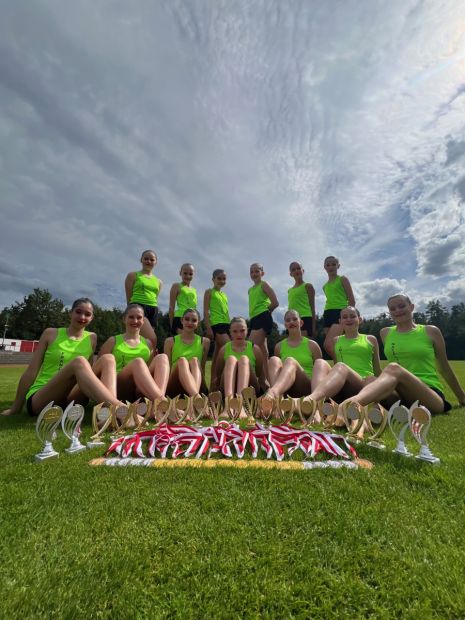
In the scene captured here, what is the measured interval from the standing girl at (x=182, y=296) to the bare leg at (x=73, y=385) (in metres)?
3.54

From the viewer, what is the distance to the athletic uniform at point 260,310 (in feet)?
25.6

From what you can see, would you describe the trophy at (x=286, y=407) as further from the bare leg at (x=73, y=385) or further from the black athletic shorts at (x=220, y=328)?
the black athletic shorts at (x=220, y=328)

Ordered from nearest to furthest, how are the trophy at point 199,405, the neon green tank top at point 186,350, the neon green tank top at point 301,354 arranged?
1. the trophy at point 199,405
2. the neon green tank top at point 301,354
3. the neon green tank top at point 186,350

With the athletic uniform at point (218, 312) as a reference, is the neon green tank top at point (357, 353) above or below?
below

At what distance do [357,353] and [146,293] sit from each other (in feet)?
15.6

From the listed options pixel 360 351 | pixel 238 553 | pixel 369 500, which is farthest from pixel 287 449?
pixel 360 351

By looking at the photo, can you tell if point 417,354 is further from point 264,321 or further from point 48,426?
point 48,426

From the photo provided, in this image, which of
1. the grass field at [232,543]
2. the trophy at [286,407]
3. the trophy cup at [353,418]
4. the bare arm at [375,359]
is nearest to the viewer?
the grass field at [232,543]

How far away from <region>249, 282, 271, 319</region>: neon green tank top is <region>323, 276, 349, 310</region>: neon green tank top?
5.38ft

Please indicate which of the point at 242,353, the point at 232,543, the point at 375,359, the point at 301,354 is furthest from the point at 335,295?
the point at 232,543

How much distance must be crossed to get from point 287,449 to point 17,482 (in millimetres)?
2259

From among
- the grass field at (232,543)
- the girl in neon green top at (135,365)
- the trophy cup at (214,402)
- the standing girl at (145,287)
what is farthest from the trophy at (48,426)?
the standing girl at (145,287)

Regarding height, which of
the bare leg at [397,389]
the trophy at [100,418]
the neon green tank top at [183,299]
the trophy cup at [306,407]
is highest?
the neon green tank top at [183,299]

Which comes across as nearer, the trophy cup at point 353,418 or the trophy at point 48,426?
the trophy at point 48,426
